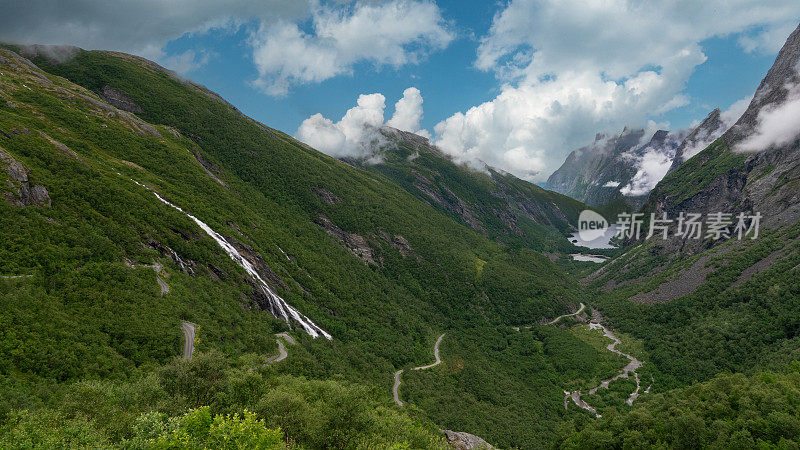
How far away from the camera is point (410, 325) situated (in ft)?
388

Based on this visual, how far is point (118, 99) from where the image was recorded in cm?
16400

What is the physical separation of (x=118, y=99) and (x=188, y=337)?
177 meters

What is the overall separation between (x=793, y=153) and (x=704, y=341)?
5042 inches

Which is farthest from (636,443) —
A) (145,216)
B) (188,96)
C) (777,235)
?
(188,96)

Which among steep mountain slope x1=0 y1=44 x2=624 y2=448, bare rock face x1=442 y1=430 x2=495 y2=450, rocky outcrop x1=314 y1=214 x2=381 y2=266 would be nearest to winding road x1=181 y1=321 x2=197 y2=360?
steep mountain slope x1=0 y1=44 x2=624 y2=448

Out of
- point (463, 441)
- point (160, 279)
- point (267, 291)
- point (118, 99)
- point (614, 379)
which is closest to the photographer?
point (463, 441)

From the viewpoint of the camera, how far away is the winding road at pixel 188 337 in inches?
1961

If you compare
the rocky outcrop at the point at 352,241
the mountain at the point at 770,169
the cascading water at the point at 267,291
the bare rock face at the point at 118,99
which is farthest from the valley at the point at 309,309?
the mountain at the point at 770,169

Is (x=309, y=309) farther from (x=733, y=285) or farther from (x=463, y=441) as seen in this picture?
(x=733, y=285)

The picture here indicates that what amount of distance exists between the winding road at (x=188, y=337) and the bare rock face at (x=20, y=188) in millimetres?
33737

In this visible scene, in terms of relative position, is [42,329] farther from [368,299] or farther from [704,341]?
[704,341]

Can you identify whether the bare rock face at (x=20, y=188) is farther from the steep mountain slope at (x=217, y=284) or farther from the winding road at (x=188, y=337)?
the winding road at (x=188, y=337)

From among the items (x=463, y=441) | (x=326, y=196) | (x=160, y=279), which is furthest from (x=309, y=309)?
(x=326, y=196)

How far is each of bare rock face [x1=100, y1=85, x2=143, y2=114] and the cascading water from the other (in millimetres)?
111085
